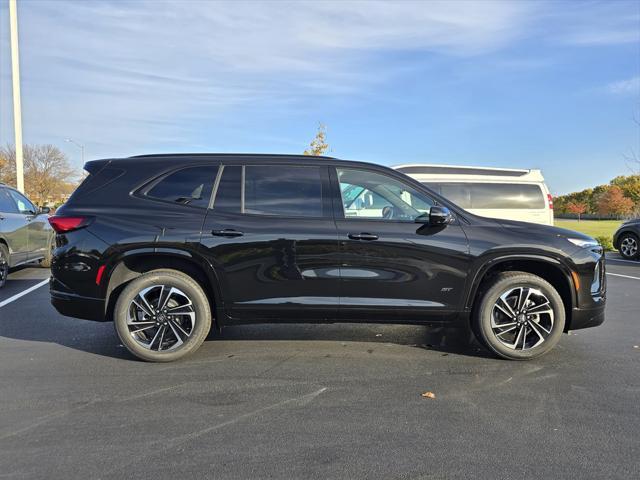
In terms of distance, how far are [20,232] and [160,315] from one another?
5.92 m

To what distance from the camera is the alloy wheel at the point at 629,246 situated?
13.0 m

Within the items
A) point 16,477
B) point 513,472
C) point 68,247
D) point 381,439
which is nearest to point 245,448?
point 381,439

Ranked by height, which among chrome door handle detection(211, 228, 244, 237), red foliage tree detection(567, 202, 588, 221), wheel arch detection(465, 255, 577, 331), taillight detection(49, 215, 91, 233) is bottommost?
wheel arch detection(465, 255, 577, 331)

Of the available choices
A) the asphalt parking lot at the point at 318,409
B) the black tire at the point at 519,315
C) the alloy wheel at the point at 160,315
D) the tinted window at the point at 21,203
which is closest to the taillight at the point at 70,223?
the alloy wheel at the point at 160,315

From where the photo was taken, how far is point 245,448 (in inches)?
117

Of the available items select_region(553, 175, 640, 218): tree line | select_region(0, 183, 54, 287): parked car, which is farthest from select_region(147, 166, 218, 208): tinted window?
select_region(553, 175, 640, 218): tree line

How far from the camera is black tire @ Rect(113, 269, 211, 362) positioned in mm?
4418

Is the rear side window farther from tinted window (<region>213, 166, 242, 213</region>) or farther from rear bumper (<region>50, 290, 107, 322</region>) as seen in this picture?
rear bumper (<region>50, 290, 107, 322</region>)

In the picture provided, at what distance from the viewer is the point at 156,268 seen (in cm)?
457

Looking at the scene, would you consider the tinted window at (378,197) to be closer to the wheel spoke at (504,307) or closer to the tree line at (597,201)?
the wheel spoke at (504,307)

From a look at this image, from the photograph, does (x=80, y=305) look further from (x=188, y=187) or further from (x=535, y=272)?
(x=535, y=272)

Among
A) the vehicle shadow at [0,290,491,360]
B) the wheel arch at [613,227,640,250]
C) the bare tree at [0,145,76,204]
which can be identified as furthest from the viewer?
the bare tree at [0,145,76,204]

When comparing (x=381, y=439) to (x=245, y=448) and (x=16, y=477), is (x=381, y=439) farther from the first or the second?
(x=16, y=477)

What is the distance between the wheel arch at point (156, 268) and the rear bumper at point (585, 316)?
322cm
